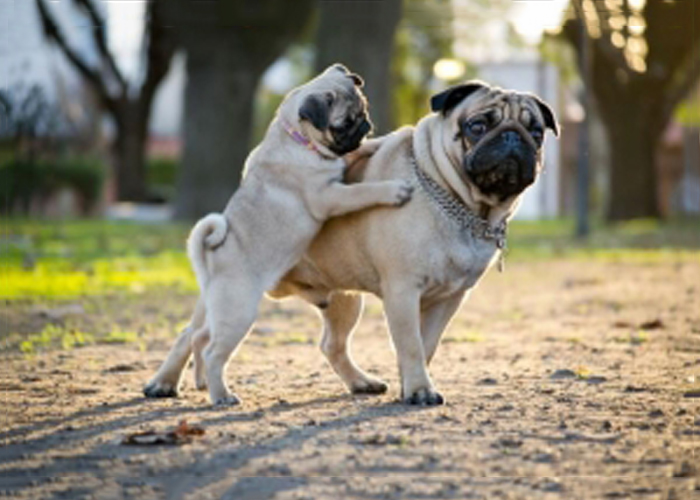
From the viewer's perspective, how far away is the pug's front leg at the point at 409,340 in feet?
21.1

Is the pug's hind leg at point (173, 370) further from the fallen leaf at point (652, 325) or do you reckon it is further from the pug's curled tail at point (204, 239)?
the fallen leaf at point (652, 325)

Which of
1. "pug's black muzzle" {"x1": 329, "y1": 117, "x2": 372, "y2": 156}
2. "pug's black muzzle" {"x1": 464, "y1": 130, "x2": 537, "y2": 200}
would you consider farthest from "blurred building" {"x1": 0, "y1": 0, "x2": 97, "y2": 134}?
"pug's black muzzle" {"x1": 464, "y1": 130, "x2": 537, "y2": 200}

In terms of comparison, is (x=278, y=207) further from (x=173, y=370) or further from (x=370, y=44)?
(x=370, y=44)

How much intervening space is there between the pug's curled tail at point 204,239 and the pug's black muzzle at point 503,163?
1202 millimetres

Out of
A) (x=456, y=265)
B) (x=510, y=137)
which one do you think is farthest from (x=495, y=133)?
(x=456, y=265)

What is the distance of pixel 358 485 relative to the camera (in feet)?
15.7

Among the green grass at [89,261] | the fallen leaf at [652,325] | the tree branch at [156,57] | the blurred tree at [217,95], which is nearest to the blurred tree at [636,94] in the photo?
the blurred tree at [217,95]

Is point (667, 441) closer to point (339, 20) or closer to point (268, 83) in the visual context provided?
point (339, 20)

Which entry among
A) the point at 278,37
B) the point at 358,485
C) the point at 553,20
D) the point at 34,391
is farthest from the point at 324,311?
the point at 278,37

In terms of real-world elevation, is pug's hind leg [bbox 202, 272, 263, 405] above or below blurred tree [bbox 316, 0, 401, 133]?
below

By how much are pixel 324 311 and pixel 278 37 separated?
883 inches

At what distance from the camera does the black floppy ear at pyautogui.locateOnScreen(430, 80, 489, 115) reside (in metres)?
6.58

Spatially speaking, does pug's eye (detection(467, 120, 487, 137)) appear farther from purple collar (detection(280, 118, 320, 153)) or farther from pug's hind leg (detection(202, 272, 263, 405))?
pug's hind leg (detection(202, 272, 263, 405))

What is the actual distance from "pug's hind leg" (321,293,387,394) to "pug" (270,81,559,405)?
34 centimetres
